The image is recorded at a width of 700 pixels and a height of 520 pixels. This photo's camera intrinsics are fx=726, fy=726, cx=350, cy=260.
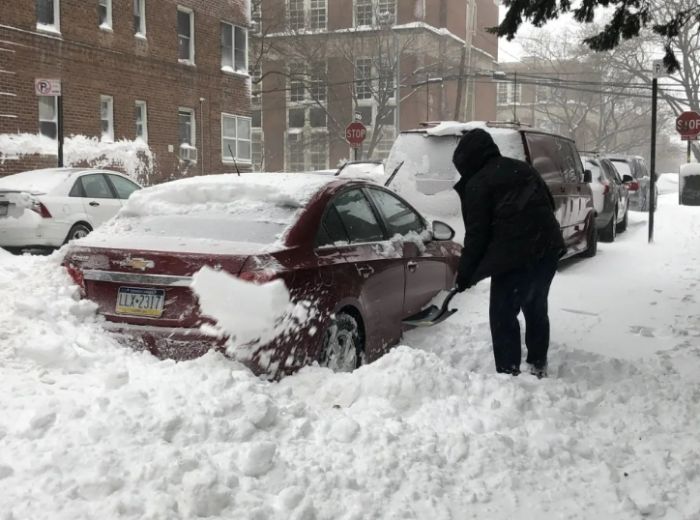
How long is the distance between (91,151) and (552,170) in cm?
1468

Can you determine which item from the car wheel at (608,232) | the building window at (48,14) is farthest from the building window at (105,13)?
the car wheel at (608,232)

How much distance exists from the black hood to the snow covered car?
85cm

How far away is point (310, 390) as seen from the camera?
4020 millimetres

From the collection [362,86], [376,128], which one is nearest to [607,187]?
[376,128]

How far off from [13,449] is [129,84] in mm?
20381

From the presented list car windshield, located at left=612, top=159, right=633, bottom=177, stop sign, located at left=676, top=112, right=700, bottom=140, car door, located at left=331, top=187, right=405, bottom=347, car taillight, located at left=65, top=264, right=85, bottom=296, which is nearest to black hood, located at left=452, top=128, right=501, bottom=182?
car door, located at left=331, top=187, right=405, bottom=347

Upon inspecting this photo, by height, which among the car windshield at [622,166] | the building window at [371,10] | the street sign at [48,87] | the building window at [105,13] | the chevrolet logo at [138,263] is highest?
the building window at [371,10]

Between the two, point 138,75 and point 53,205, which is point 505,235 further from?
point 138,75

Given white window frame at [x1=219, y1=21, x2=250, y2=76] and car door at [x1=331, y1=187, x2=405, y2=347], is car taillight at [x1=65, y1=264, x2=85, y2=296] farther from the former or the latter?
white window frame at [x1=219, y1=21, x2=250, y2=76]

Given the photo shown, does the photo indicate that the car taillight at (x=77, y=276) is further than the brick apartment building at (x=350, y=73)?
No

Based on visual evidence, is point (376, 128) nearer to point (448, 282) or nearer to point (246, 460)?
point (448, 282)

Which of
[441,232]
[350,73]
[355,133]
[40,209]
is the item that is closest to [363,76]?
[350,73]

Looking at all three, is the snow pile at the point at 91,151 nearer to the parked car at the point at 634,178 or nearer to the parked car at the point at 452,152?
the parked car at the point at 452,152

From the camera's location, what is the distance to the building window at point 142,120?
22.6 m
